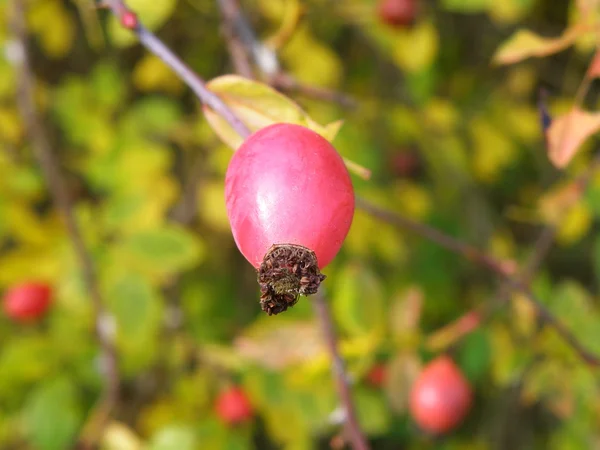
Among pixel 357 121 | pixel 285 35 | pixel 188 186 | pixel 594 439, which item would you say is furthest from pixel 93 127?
pixel 594 439

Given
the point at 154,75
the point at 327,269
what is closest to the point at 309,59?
Answer: the point at 154,75

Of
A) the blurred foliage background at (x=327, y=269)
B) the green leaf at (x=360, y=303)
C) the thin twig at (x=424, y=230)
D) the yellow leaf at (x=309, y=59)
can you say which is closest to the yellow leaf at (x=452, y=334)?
the blurred foliage background at (x=327, y=269)

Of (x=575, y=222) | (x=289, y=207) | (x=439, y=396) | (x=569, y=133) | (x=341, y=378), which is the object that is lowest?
(x=575, y=222)

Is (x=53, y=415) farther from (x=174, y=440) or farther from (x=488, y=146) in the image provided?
(x=488, y=146)

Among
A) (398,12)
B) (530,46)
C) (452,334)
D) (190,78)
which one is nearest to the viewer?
(190,78)

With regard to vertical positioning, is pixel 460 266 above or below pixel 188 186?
below

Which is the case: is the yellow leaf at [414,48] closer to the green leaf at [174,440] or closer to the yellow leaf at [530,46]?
the yellow leaf at [530,46]

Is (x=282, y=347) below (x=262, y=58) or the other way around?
below

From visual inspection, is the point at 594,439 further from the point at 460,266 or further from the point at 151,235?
the point at 151,235
